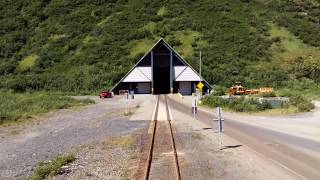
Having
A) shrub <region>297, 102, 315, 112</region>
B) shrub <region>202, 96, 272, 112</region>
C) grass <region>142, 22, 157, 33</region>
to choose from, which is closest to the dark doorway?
grass <region>142, 22, 157, 33</region>

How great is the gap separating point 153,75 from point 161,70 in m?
3.60

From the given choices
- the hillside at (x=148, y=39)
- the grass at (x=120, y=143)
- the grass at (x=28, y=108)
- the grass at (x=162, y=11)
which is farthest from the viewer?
the grass at (x=162, y=11)

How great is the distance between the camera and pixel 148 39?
301ft

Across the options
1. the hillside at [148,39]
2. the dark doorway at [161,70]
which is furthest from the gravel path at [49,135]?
the hillside at [148,39]

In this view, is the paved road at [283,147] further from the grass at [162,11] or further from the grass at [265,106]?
the grass at [162,11]

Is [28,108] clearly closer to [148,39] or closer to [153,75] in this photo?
[153,75]

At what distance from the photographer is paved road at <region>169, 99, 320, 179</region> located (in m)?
16.9

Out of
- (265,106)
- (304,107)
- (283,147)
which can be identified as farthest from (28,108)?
(283,147)

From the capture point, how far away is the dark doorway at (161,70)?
78031mm

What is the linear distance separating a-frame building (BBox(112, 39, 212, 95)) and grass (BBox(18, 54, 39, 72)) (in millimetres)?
21246

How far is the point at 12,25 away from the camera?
105m

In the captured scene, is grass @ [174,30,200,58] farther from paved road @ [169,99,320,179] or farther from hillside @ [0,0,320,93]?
paved road @ [169,99,320,179]

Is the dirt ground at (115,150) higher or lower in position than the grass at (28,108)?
lower

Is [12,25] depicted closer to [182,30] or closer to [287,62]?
[182,30]
